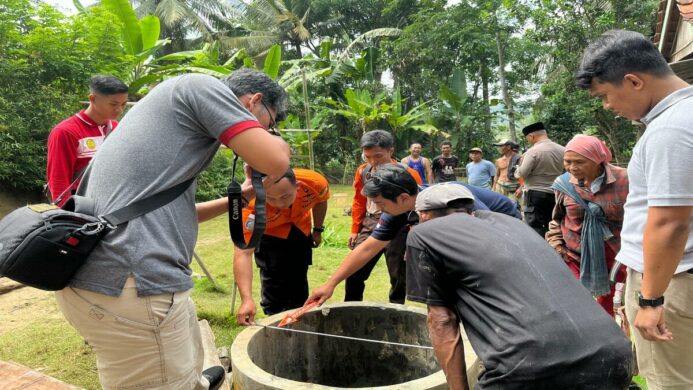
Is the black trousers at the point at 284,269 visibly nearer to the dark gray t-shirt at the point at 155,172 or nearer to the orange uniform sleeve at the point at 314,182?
the orange uniform sleeve at the point at 314,182

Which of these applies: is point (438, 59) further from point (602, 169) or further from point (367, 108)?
point (602, 169)

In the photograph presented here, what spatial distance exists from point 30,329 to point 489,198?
390 cm


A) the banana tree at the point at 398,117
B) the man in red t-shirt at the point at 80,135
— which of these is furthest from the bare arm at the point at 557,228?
the banana tree at the point at 398,117

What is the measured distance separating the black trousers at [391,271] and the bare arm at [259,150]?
244 cm

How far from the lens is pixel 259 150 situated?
1.53m

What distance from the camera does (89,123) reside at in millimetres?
3266

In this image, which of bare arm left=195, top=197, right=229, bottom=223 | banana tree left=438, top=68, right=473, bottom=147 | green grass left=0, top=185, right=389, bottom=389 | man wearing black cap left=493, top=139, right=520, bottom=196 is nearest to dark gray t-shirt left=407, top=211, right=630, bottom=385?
bare arm left=195, top=197, right=229, bottom=223

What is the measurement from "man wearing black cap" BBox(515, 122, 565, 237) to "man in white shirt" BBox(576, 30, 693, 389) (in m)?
3.36

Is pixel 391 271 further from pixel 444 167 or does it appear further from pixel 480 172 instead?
pixel 480 172

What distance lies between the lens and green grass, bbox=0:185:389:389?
348 cm

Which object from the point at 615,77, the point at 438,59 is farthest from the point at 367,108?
the point at 615,77

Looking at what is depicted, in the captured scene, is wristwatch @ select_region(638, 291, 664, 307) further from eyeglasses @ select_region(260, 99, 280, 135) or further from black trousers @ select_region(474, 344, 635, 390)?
eyeglasses @ select_region(260, 99, 280, 135)

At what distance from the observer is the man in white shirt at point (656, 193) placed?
1.67m

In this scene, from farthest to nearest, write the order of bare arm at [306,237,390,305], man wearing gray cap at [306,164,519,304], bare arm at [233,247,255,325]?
bare arm at [306,237,390,305] < man wearing gray cap at [306,164,519,304] < bare arm at [233,247,255,325]
